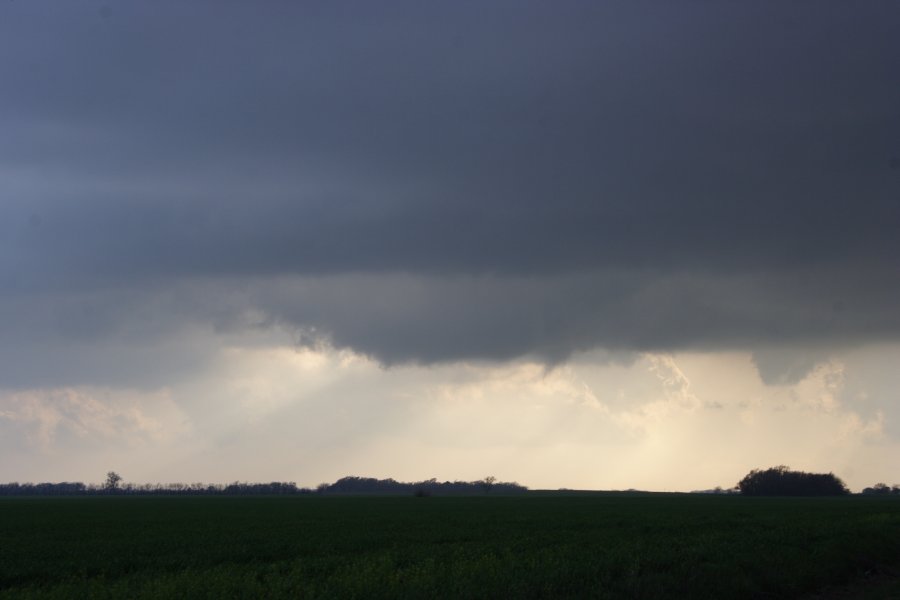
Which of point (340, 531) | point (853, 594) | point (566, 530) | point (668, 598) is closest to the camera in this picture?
point (668, 598)

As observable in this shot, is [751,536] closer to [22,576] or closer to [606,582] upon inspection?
[606,582]

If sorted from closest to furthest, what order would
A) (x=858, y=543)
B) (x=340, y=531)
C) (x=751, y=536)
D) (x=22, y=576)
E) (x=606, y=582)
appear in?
(x=606, y=582)
(x=22, y=576)
(x=858, y=543)
(x=751, y=536)
(x=340, y=531)

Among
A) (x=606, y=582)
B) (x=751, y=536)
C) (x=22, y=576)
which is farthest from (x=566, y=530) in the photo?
(x=22, y=576)

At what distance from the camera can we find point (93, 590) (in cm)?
2192

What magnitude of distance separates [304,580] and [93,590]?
5.54 m

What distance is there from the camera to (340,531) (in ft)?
159

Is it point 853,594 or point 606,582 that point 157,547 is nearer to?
point 606,582

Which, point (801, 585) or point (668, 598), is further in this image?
point (801, 585)

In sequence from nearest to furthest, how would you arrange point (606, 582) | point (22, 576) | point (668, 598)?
1. point (668, 598)
2. point (606, 582)
3. point (22, 576)

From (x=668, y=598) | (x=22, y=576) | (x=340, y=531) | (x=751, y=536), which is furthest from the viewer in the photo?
(x=340, y=531)

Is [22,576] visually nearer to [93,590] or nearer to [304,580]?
[93,590]

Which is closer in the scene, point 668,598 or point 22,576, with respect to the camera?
point 668,598

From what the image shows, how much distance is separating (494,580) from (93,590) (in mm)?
10668

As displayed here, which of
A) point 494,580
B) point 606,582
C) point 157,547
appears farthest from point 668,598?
point 157,547
